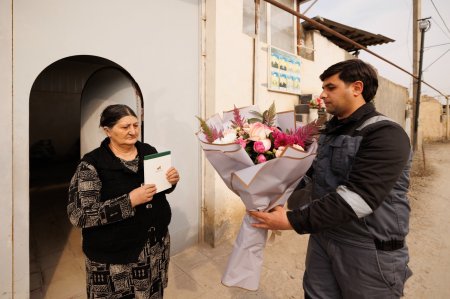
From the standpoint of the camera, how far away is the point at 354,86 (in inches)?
66.1

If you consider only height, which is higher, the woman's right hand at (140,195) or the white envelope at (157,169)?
the white envelope at (157,169)

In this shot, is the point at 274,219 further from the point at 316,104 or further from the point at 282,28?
the point at 282,28

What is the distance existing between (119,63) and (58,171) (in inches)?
298

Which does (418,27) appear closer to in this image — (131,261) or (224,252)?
(224,252)

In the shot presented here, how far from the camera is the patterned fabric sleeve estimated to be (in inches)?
66.6

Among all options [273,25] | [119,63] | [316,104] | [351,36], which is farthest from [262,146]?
[351,36]

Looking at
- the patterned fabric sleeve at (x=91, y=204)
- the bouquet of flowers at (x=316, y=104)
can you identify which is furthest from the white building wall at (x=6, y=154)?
the bouquet of flowers at (x=316, y=104)

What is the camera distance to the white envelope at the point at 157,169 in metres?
1.78

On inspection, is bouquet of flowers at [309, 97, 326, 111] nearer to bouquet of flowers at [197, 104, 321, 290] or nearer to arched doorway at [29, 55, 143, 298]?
arched doorway at [29, 55, 143, 298]

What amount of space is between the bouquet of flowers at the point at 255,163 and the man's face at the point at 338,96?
A: 30 centimetres

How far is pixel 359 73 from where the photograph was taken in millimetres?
1649

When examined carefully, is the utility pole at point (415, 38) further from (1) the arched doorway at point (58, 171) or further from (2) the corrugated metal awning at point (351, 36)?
(1) the arched doorway at point (58, 171)

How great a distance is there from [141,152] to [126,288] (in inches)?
39.8

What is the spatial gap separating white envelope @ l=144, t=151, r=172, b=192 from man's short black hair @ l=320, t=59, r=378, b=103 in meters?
1.32
